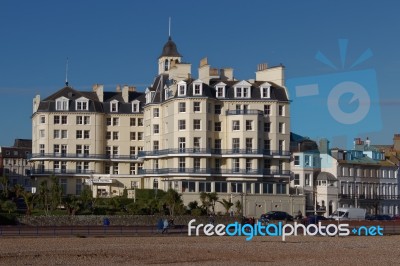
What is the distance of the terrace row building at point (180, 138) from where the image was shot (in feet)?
252

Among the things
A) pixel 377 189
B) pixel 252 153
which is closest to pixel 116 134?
pixel 252 153

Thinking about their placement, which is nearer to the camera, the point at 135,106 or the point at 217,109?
the point at 217,109

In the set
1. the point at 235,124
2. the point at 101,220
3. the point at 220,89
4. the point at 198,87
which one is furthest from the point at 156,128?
the point at 101,220

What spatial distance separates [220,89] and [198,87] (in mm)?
2651

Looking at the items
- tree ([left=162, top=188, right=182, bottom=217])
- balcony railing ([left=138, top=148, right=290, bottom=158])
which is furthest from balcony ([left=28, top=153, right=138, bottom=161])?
tree ([left=162, top=188, right=182, bottom=217])

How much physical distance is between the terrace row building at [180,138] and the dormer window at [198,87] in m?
0.09

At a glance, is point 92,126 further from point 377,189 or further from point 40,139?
point 377,189

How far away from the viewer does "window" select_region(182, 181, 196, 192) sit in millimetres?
75438

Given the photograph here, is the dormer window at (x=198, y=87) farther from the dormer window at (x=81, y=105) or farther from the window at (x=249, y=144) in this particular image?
the dormer window at (x=81, y=105)

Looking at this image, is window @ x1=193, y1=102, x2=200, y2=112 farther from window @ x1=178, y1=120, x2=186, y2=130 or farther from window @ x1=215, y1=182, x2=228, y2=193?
window @ x1=215, y1=182, x2=228, y2=193

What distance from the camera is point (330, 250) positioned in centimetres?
4422

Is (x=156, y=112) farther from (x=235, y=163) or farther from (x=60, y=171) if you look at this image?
(x=60, y=171)

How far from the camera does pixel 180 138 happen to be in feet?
254

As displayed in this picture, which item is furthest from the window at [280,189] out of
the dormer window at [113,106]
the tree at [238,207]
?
the dormer window at [113,106]
